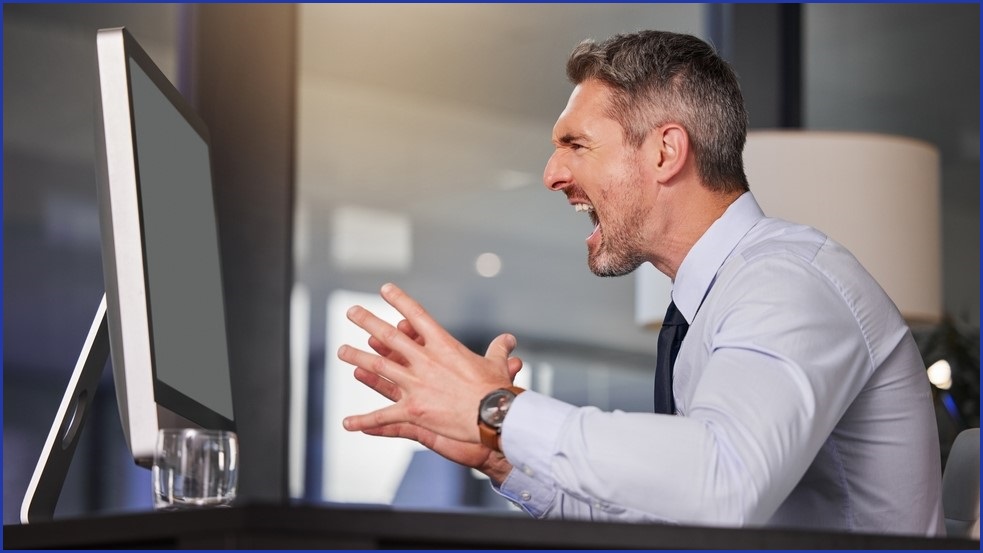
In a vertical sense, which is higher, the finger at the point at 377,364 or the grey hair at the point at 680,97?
the grey hair at the point at 680,97

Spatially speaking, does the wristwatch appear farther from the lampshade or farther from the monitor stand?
the lampshade

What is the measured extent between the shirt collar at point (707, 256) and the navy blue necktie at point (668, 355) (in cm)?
4

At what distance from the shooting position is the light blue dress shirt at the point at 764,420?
3.41 ft

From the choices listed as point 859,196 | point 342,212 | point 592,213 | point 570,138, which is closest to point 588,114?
point 570,138

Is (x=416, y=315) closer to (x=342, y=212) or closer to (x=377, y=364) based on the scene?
(x=377, y=364)

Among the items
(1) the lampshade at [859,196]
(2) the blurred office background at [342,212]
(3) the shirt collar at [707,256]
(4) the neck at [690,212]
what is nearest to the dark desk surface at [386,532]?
(3) the shirt collar at [707,256]

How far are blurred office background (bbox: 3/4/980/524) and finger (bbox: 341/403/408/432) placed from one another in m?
2.32

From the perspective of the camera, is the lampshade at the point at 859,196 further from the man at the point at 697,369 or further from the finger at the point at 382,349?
the finger at the point at 382,349

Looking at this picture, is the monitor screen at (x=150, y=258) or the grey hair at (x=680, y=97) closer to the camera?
the monitor screen at (x=150, y=258)

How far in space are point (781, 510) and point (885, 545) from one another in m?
0.61

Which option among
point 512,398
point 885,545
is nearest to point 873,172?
point 512,398

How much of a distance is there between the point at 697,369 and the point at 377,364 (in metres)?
0.47

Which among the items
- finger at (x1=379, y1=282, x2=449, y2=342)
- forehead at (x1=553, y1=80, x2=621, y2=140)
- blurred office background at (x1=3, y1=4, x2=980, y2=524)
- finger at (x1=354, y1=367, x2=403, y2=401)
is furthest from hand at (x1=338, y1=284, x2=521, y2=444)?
blurred office background at (x1=3, y1=4, x2=980, y2=524)

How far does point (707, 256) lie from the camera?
164cm
